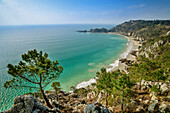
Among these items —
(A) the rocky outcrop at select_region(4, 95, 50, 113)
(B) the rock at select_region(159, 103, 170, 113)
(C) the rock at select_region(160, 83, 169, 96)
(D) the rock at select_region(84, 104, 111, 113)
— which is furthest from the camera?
(C) the rock at select_region(160, 83, 169, 96)

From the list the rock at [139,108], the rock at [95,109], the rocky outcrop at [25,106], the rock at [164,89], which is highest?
the rocky outcrop at [25,106]

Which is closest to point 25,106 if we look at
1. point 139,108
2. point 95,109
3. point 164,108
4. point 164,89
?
point 95,109

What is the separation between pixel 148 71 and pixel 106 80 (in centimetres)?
1477

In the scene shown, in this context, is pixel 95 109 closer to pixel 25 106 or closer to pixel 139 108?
pixel 25 106

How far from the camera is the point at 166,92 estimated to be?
2258cm

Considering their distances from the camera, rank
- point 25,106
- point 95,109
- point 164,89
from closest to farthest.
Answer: point 25,106, point 95,109, point 164,89

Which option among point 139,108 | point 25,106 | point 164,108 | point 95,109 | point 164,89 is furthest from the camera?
point 164,89

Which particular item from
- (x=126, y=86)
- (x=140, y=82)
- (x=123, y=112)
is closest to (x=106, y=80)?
(x=126, y=86)

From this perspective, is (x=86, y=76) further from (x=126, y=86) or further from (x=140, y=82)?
(x=126, y=86)

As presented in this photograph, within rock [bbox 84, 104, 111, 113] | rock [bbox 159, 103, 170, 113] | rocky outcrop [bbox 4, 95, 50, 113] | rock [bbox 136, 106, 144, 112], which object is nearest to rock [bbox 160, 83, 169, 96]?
rock [bbox 159, 103, 170, 113]

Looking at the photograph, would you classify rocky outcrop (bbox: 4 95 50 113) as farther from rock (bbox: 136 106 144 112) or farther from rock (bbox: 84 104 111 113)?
rock (bbox: 136 106 144 112)

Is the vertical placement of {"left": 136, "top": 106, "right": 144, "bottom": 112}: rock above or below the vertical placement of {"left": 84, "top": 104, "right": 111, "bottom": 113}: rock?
below

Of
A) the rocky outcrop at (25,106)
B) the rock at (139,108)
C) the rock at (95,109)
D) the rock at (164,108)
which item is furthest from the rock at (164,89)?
the rocky outcrop at (25,106)

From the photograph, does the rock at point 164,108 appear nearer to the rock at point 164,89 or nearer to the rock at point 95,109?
the rock at point 164,89
